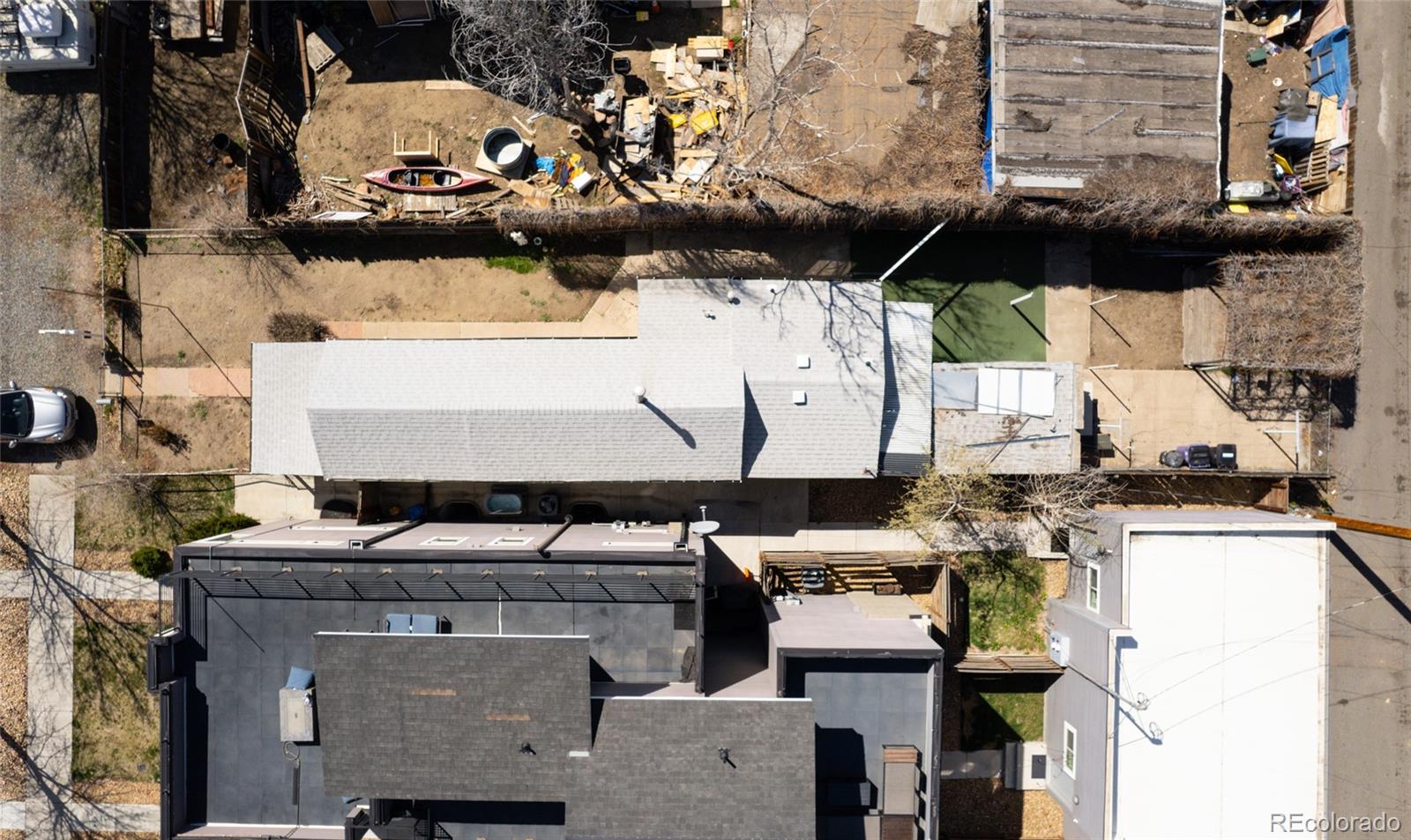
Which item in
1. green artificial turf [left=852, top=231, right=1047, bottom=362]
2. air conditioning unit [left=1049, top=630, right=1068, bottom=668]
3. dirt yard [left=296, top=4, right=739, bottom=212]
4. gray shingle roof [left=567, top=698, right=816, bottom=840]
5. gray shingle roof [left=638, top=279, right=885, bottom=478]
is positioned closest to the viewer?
gray shingle roof [left=567, top=698, right=816, bottom=840]

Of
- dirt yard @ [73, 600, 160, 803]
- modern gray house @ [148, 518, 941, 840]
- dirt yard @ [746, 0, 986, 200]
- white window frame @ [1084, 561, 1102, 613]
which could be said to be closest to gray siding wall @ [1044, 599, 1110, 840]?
white window frame @ [1084, 561, 1102, 613]

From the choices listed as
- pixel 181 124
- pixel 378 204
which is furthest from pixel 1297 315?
pixel 181 124

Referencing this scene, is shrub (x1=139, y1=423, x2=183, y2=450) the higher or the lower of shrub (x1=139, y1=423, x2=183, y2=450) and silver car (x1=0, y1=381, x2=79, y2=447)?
the lower

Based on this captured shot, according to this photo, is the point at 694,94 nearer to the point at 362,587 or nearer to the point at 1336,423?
the point at 362,587

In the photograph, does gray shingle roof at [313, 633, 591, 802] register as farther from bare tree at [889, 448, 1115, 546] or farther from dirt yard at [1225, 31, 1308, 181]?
dirt yard at [1225, 31, 1308, 181]

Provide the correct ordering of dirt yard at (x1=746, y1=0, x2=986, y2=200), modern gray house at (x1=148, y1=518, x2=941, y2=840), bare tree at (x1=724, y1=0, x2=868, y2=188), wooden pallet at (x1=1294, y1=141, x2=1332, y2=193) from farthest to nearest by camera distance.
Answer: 1. wooden pallet at (x1=1294, y1=141, x2=1332, y2=193)
2. dirt yard at (x1=746, y1=0, x2=986, y2=200)
3. bare tree at (x1=724, y1=0, x2=868, y2=188)
4. modern gray house at (x1=148, y1=518, x2=941, y2=840)

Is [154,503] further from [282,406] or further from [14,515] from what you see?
[282,406]

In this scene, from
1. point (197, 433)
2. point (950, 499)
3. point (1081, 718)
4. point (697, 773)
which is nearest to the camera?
point (697, 773)
